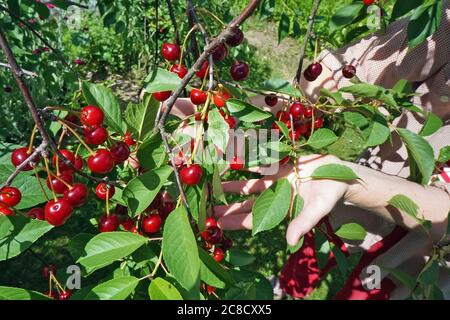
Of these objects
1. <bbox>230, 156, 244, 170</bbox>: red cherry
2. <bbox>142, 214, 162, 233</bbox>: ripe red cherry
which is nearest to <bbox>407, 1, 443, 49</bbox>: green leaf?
<bbox>230, 156, 244, 170</bbox>: red cherry

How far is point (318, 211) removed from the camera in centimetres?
94

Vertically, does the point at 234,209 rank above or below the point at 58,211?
below

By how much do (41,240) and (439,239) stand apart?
2355mm

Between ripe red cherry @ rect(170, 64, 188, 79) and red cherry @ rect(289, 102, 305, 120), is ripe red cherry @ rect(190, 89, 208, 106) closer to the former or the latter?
ripe red cherry @ rect(170, 64, 188, 79)

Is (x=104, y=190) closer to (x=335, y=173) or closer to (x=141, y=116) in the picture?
(x=141, y=116)

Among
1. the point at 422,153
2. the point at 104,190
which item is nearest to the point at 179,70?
the point at 104,190

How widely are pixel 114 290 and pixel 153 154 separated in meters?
0.26

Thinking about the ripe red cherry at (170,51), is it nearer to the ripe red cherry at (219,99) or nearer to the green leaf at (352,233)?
the ripe red cherry at (219,99)

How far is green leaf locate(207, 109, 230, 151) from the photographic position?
0.69 m

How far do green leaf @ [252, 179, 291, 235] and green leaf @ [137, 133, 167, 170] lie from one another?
9.8 inches

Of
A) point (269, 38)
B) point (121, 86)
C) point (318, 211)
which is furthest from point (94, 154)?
point (269, 38)

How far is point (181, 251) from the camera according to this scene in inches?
26.1

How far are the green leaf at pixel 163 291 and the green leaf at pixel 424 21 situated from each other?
752mm
